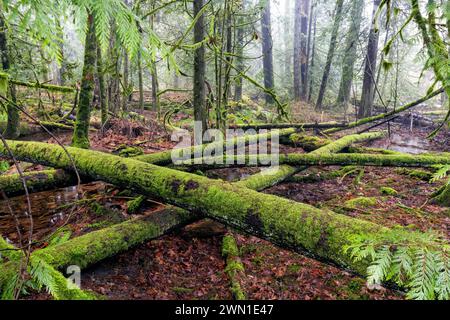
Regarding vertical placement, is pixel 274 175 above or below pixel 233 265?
above

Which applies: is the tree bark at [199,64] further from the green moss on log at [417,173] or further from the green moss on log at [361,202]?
the green moss on log at [417,173]

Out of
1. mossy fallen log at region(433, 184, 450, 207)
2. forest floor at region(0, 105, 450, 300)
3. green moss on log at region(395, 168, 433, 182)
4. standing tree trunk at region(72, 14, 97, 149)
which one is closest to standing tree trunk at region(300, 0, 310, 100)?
green moss on log at region(395, 168, 433, 182)

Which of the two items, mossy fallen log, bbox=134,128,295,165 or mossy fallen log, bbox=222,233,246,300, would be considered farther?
mossy fallen log, bbox=134,128,295,165

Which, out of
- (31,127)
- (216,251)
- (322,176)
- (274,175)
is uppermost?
(31,127)

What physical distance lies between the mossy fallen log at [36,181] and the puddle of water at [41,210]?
0.32 m

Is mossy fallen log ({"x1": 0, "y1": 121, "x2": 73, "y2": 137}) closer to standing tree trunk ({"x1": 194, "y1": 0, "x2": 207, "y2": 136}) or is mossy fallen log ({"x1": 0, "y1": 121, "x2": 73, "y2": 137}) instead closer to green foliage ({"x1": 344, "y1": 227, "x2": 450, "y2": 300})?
standing tree trunk ({"x1": 194, "y1": 0, "x2": 207, "y2": 136})

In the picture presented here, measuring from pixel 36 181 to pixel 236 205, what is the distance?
11.0ft

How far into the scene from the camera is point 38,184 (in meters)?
4.34

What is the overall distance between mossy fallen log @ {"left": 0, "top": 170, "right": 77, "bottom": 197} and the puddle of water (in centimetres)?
32

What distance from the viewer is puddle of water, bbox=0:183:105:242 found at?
4206 millimetres

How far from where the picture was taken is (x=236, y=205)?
3152 mm

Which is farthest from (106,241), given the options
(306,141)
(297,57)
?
(297,57)

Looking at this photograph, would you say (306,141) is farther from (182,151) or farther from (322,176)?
(182,151)
